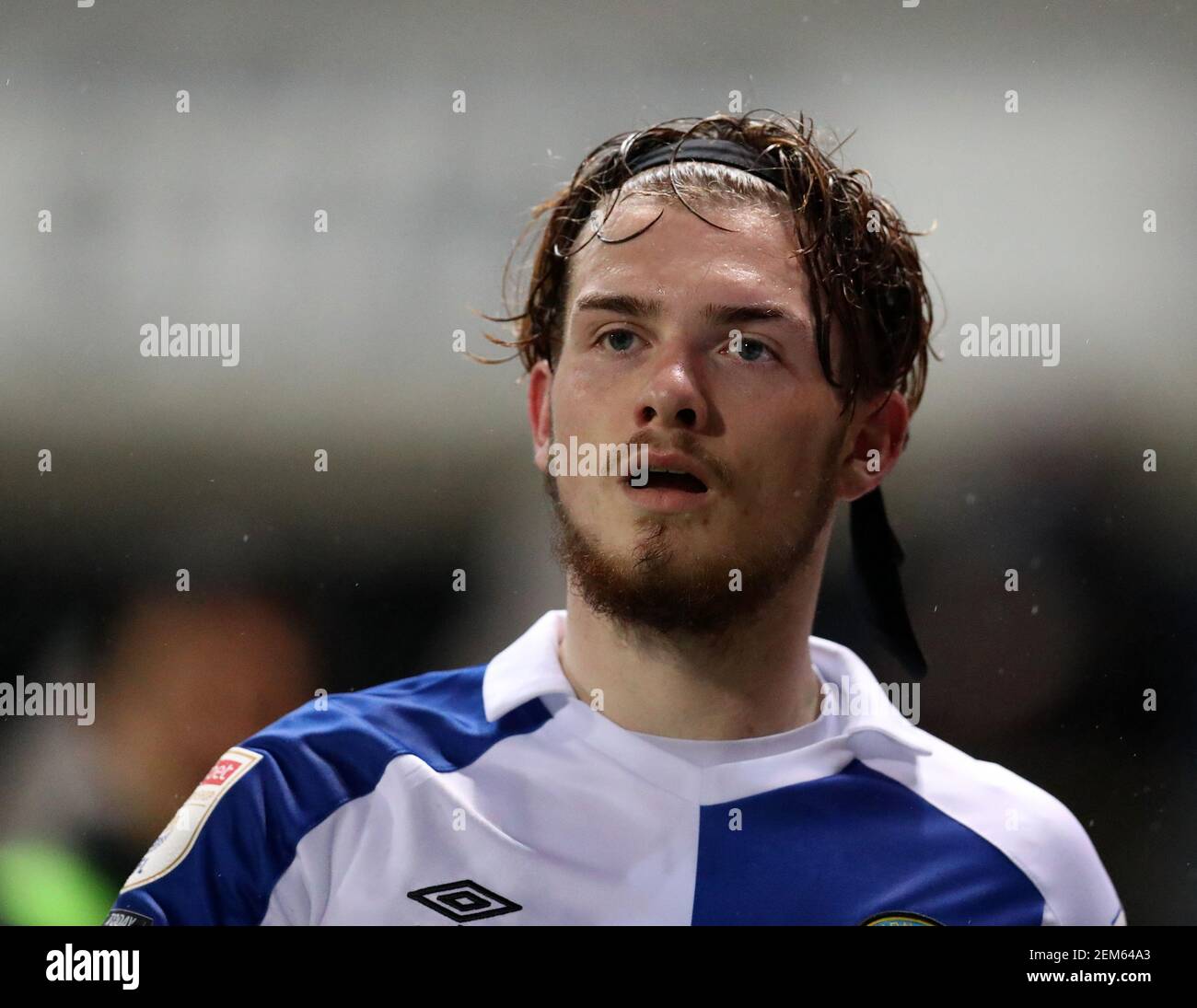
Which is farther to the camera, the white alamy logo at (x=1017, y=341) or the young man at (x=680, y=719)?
the white alamy logo at (x=1017, y=341)

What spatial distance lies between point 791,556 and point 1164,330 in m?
0.64

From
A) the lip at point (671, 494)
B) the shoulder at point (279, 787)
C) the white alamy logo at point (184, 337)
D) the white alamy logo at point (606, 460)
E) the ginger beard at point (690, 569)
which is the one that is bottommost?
the shoulder at point (279, 787)

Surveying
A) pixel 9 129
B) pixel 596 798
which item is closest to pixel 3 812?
pixel 596 798

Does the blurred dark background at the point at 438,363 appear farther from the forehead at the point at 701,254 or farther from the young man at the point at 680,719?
the forehead at the point at 701,254

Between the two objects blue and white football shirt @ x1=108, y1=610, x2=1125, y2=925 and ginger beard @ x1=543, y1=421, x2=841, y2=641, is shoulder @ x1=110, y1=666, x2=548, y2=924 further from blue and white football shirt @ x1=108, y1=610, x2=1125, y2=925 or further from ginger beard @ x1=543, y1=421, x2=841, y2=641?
ginger beard @ x1=543, y1=421, x2=841, y2=641

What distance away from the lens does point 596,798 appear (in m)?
1.56

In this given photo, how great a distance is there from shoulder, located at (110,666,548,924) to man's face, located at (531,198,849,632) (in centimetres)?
25

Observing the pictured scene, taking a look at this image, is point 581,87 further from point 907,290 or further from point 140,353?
point 140,353

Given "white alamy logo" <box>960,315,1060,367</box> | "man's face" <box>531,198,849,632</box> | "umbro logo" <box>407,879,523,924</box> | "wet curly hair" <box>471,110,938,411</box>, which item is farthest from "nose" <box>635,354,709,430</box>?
"umbro logo" <box>407,879,523,924</box>

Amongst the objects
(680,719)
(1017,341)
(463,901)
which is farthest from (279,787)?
(1017,341)

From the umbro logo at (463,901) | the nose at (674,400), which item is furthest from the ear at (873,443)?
the umbro logo at (463,901)

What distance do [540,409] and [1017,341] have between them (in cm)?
68

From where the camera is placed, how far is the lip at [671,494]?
4.94 ft
